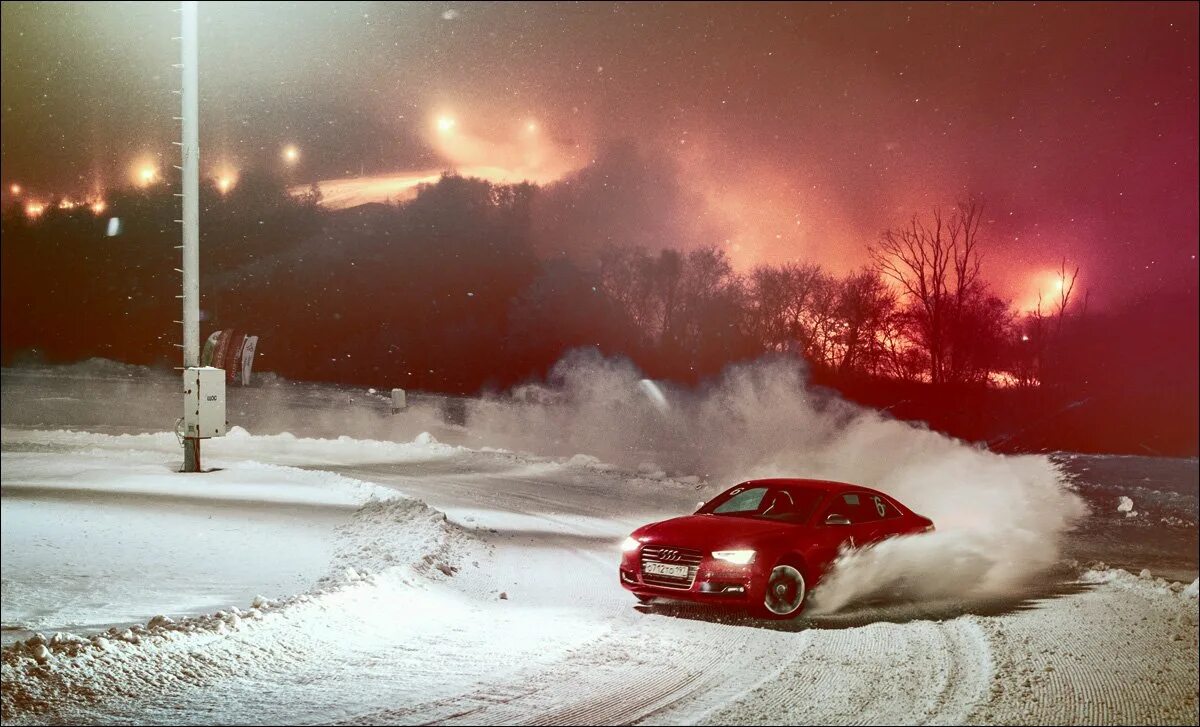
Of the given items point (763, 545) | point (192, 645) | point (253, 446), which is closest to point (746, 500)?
point (763, 545)

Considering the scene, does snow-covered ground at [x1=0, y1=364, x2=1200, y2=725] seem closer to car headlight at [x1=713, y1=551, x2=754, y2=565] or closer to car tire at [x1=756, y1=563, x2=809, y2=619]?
car tire at [x1=756, y1=563, x2=809, y2=619]

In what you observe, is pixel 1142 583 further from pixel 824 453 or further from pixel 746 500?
pixel 824 453

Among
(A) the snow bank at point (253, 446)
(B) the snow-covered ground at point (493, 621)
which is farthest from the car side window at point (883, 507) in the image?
(A) the snow bank at point (253, 446)

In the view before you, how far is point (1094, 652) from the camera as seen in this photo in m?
7.43

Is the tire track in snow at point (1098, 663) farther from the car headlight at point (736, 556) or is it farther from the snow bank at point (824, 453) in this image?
the car headlight at point (736, 556)

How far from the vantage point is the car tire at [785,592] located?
8.41 m

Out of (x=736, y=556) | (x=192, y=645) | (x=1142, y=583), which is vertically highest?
(x=736, y=556)

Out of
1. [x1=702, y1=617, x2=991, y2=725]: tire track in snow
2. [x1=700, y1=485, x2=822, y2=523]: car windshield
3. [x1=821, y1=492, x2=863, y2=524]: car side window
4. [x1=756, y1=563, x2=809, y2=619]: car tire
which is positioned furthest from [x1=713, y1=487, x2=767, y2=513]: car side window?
[x1=702, y1=617, x2=991, y2=725]: tire track in snow

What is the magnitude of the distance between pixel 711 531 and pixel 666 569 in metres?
0.55

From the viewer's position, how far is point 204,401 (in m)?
13.2

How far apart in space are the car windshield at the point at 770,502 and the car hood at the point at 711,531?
0.27 m

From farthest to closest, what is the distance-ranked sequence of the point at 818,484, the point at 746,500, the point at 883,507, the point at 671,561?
the point at 746,500 → the point at 883,507 → the point at 818,484 → the point at 671,561

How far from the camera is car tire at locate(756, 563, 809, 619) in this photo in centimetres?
841

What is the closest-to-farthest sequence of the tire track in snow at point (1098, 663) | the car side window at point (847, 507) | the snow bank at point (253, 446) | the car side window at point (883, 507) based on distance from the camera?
the tire track in snow at point (1098, 663)
the car side window at point (847, 507)
the car side window at point (883, 507)
the snow bank at point (253, 446)
